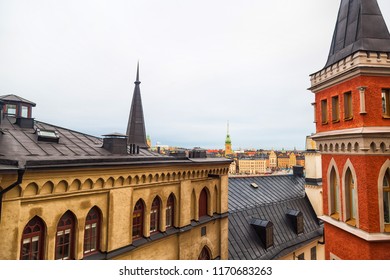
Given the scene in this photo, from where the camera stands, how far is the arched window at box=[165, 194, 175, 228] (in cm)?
1148

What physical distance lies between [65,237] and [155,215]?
12.2 feet

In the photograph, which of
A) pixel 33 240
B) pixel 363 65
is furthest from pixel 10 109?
pixel 363 65

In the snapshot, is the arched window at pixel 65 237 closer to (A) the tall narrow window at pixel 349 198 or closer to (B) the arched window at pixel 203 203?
(B) the arched window at pixel 203 203

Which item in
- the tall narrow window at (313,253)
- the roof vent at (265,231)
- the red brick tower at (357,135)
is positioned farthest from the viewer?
the tall narrow window at (313,253)

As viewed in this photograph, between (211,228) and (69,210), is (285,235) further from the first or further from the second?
(69,210)

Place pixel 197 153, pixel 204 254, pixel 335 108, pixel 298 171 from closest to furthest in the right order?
pixel 335 108, pixel 204 254, pixel 197 153, pixel 298 171

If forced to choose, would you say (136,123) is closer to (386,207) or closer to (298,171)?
(386,207)

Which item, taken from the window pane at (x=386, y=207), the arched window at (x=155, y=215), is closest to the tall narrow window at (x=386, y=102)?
the window pane at (x=386, y=207)

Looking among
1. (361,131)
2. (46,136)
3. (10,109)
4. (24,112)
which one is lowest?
(46,136)

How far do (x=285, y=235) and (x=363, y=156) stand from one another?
14.9 m

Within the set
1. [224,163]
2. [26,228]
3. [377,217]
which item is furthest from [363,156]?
[26,228]

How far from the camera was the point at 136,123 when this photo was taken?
56.0ft

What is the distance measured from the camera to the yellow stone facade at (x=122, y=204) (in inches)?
278

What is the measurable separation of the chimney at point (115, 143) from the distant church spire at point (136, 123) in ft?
18.9
